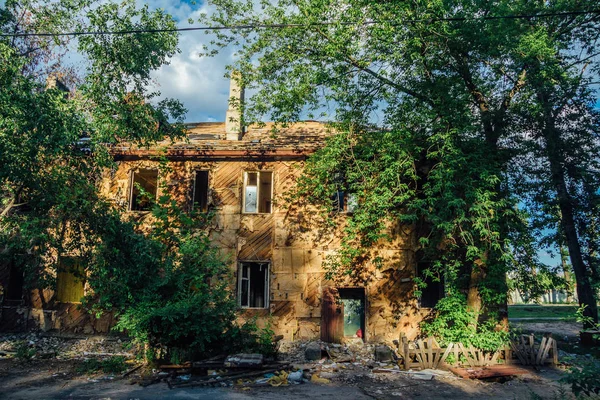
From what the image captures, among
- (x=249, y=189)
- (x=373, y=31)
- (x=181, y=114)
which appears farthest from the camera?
(x=249, y=189)

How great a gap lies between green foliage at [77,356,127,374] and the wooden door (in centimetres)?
677

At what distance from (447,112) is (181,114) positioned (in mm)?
8494

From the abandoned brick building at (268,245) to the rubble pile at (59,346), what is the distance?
2.11ft

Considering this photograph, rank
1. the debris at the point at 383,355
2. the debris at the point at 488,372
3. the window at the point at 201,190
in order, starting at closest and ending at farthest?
the debris at the point at 488,372
the debris at the point at 383,355
the window at the point at 201,190

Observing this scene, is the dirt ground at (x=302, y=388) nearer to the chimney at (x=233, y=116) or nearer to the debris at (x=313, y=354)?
the debris at (x=313, y=354)

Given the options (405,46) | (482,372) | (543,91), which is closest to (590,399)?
(482,372)

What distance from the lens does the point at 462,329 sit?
1224cm

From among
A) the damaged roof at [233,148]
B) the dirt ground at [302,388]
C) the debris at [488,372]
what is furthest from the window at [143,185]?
the debris at [488,372]

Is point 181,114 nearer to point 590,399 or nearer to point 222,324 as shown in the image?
point 222,324

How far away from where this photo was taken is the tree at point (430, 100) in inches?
464

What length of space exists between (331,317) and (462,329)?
463 centimetres

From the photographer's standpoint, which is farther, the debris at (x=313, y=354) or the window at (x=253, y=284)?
the window at (x=253, y=284)

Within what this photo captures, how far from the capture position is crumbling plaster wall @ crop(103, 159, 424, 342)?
14953 millimetres

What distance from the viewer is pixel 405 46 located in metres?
12.3
